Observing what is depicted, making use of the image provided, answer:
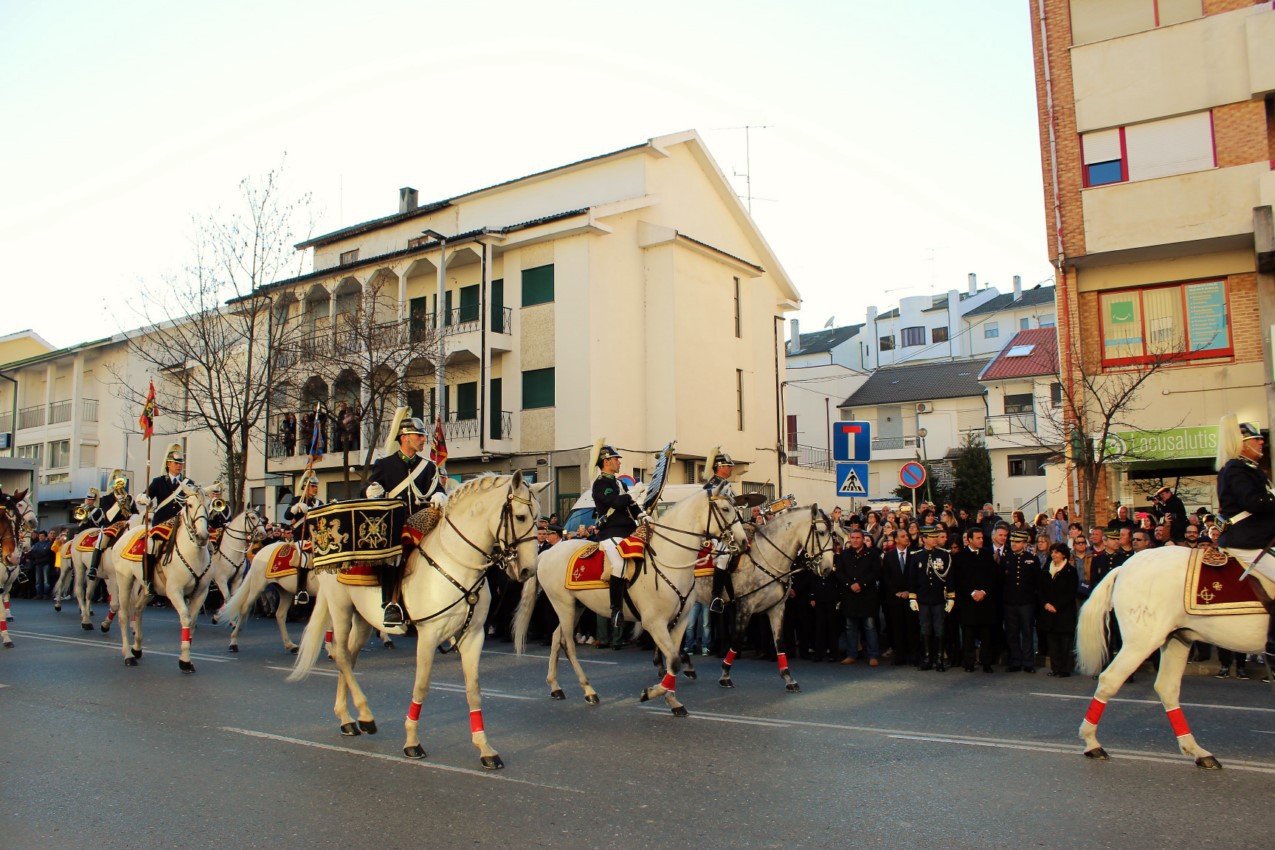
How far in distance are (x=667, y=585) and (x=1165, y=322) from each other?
16751 millimetres

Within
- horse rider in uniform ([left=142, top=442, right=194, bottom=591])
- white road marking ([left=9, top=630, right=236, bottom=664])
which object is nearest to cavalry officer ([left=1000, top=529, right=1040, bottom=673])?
white road marking ([left=9, top=630, right=236, bottom=664])

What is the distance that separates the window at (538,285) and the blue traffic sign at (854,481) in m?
16.9

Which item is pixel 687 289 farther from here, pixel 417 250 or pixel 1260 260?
pixel 1260 260

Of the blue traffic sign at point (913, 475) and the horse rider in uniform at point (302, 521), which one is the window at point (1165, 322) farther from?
the horse rider in uniform at point (302, 521)

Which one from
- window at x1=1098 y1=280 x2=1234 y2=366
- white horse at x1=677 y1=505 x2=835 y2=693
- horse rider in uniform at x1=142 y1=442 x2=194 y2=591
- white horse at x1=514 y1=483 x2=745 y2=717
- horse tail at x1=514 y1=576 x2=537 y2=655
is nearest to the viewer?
white horse at x1=514 y1=483 x2=745 y2=717

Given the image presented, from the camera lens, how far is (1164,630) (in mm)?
7957

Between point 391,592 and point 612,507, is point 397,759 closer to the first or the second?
point 391,592

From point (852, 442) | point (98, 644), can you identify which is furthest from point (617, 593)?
point (98, 644)

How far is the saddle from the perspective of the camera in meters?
7.85

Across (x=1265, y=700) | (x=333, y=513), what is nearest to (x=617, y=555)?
(x=333, y=513)

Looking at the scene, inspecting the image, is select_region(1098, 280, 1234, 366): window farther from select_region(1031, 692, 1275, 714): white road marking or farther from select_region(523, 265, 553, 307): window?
select_region(523, 265, 553, 307): window

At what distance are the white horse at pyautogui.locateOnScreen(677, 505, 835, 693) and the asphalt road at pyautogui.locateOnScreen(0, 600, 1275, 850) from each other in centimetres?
100

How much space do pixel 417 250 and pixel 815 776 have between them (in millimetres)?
28660

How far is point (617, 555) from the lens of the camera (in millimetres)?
10953
